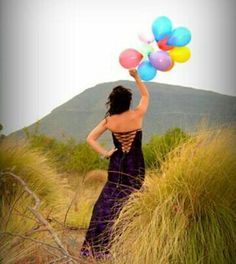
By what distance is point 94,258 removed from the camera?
3.13m

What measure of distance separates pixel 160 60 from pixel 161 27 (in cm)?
18

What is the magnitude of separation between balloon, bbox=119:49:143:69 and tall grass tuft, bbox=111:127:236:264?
2.06ft

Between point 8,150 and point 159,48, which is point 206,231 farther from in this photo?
point 8,150

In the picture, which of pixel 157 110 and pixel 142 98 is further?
pixel 157 110

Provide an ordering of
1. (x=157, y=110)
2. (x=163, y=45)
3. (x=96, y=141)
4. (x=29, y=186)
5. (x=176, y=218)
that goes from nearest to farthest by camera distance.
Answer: (x=176, y=218)
(x=96, y=141)
(x=163, y=45)
(x=157, y=110)
(x=29, y=186)

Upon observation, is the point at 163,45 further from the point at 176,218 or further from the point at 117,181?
the point at 176,218

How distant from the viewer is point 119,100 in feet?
10.9

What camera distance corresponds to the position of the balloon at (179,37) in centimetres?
334

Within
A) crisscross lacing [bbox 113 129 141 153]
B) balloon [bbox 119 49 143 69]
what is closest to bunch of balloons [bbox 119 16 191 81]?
balloon [bbox 119 49 143 69]

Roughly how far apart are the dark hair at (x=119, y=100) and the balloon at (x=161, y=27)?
35 centimetres

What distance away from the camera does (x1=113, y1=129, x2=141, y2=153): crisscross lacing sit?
333cm

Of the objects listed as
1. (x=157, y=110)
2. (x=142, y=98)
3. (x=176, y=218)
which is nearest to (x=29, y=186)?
(x=157, y=110)

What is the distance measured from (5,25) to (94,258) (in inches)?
51.5

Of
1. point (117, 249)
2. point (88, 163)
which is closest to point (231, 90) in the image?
point (117, 249)
